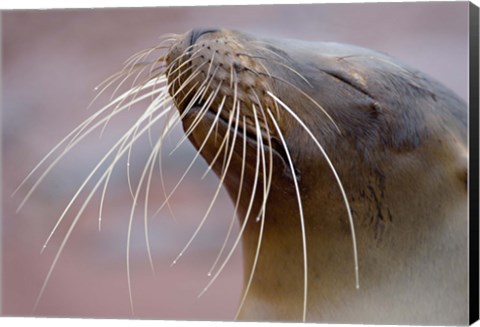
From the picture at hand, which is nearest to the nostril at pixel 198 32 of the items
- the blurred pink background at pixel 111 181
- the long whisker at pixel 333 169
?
the long whisker at pixel 333 169

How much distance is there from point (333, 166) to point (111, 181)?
1017mm

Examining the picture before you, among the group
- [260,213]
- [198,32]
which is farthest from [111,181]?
[198,32]

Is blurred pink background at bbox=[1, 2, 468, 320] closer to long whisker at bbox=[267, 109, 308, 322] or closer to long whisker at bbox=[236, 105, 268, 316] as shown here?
long whisker at bbox=[236, 105, 268, 316]

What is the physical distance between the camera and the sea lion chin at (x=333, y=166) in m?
2.64

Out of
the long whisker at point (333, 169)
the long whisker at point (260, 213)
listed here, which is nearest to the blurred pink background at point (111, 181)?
the long whisker at point (260, 213)

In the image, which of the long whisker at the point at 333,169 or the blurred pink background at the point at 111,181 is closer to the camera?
the long whisker at the point at 333,169

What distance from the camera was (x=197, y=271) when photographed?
3.40 meters

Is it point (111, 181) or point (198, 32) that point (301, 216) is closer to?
point (198, 32)

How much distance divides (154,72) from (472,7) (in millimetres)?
1009

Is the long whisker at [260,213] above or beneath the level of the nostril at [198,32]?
beneath

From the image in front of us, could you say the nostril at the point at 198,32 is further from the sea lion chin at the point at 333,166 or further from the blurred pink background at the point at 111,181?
the blurred pink background at the point at 111,181

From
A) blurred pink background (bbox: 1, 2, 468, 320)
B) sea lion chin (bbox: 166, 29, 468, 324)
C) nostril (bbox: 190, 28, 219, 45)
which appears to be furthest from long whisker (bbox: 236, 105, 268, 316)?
blurred pink background (bbox: 1, 2, 468, 320)

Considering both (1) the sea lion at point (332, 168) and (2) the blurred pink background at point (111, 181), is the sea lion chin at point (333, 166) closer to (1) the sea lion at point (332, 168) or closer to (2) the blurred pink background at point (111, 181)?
(1) the sea lion at point (332, 168)

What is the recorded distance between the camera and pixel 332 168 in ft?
8.89
